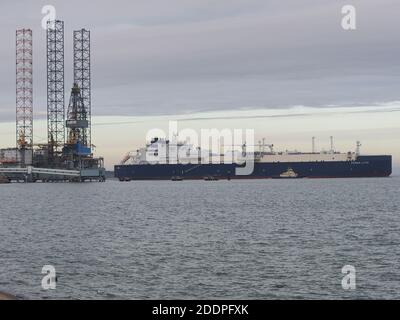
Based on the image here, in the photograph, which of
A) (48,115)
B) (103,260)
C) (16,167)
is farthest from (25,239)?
(16,167)

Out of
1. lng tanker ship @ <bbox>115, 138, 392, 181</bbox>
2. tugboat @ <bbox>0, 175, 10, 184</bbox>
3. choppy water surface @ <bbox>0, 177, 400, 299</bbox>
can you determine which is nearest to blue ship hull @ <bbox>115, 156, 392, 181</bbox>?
lng tanker ship @ <bbox>115, 138, 392, 181</bbox>

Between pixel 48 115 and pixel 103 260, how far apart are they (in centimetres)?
13277

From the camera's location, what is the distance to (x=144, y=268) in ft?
92.6

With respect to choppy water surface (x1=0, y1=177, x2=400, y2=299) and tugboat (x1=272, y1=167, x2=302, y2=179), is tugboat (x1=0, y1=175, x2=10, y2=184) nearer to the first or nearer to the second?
tugboat (x1=272, y1=167, x2=302, y2=179)

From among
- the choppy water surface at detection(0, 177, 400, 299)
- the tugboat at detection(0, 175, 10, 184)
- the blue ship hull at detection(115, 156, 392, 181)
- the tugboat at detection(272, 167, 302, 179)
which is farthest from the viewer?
the tugboat at detection(272, 167, 302, 179)

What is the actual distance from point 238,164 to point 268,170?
9.11 meters

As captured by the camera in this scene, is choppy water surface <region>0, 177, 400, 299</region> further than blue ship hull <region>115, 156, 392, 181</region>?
No

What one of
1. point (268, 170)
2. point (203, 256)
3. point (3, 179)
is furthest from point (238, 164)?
point (203, 256)

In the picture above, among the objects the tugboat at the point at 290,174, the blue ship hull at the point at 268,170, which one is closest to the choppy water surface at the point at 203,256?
the blue ship hull at the point at 268,170

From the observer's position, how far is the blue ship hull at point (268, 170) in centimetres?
17875

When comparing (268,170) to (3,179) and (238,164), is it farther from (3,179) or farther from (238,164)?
(3,179)

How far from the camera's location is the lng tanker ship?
181500 mm

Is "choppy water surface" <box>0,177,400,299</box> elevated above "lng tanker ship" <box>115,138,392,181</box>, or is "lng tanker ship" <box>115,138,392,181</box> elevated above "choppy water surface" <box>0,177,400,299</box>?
"lng tanker ship" <box>115,138,392,181</box>

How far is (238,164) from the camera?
192000mm
